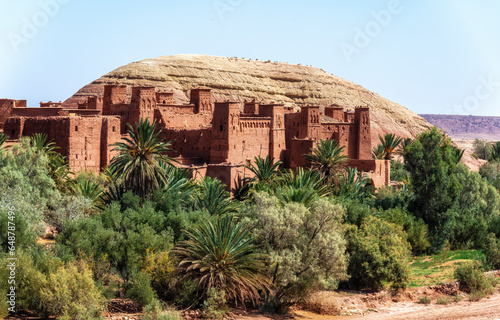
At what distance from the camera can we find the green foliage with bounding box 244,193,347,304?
79.8ft

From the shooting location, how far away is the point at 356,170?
42562 millimetres

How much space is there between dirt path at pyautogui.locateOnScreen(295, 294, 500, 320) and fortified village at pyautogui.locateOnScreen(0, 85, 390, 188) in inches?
518

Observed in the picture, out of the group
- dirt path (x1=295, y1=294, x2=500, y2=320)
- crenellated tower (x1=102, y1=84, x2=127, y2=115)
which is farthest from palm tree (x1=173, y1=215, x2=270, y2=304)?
crenellated tower (x1=102, y1=84, x2=127, y2=115)

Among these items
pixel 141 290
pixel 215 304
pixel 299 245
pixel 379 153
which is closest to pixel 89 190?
pixel 141 290

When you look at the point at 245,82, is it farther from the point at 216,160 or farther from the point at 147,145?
the point at 147,145

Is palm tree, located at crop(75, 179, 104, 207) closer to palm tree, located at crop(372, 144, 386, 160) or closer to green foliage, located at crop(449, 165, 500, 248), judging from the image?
green foliage, located at crop(449, 165, 500, 248)

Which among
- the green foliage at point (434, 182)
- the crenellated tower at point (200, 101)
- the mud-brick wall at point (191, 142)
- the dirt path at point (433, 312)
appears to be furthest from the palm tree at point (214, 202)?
the crenellated tower at point (200, 101)

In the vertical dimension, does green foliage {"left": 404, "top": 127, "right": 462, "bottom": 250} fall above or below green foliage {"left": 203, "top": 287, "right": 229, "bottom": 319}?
above

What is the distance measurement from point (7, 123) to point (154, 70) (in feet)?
161

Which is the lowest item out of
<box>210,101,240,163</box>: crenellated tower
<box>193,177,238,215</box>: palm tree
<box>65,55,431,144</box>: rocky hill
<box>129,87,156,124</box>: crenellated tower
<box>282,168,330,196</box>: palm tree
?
<box>193,177,238,215</box>: palm tree

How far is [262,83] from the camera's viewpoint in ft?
326

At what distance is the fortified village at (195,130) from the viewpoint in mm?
39125

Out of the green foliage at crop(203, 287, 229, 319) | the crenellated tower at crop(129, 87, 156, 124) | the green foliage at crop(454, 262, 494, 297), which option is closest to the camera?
the green foliage at crop(203, 287, 229, 319)

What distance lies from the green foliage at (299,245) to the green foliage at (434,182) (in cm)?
1346
